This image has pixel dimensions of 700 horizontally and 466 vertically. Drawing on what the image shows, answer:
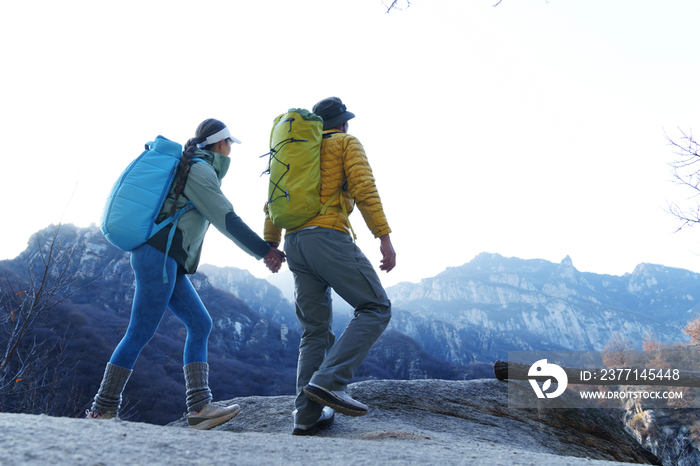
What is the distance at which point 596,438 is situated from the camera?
369cm

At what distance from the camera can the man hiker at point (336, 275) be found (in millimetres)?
2193

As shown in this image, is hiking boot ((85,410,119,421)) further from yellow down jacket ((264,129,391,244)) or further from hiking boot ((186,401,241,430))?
yellow down jacket ((264,129,391,244))

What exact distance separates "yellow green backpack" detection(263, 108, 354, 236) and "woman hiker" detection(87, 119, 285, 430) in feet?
0.98

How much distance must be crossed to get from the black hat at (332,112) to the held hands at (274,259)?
1.03m

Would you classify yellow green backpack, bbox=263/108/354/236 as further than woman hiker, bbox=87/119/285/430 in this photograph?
Yes

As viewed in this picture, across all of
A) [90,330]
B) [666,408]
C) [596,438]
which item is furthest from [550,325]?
[596,438]

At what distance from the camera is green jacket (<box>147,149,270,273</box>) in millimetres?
2369

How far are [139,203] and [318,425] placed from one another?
1824mm

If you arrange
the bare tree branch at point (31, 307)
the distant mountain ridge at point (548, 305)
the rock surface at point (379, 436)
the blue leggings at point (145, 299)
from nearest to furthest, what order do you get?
the rock surface at point (379, 436) → the blue leggings at point (145, 299) → the bare tree branch at point (31, 307) → the distant mountain ridge at point (548, 305)

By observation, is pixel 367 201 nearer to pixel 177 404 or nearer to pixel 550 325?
pixel 177 404

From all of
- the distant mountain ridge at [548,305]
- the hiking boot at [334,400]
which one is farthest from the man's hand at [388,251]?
the distant mountain ridge at [548,305]

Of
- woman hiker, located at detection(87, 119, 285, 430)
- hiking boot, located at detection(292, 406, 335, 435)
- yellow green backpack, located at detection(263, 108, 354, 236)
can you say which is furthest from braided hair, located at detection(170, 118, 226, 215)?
hiking boot, located at detection(292, 406, 335, 435)

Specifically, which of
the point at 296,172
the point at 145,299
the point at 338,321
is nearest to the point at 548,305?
the point at 338,321

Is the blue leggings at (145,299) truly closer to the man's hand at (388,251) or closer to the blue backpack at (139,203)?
the blue backpack at (139,203)
